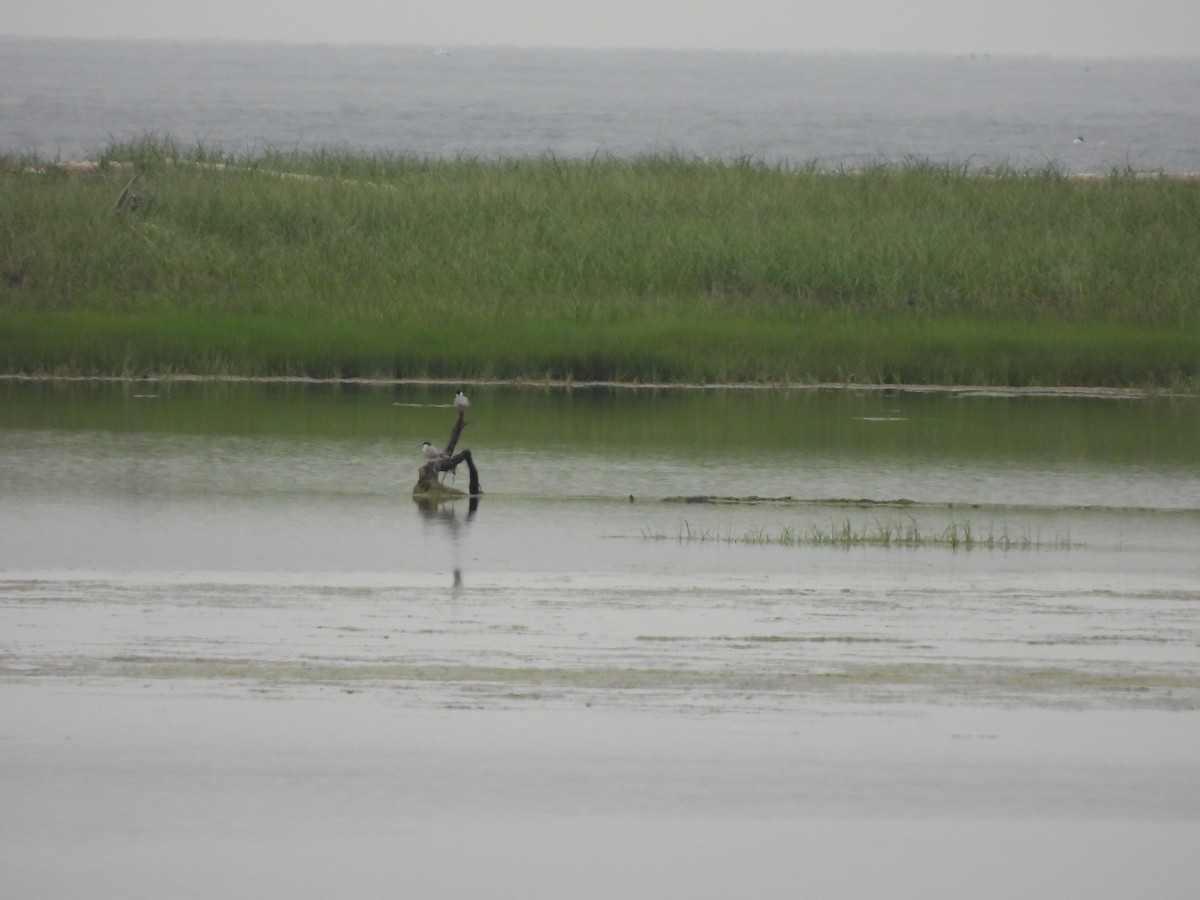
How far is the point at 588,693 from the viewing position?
8.97 metres

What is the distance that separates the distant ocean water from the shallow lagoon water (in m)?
31.7

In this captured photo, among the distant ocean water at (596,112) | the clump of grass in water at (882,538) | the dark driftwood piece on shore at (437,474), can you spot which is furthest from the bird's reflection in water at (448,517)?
the distant ocean water at (596,112)

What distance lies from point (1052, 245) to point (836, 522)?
16076mm

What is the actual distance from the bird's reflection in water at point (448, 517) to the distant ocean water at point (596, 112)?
1198 inches

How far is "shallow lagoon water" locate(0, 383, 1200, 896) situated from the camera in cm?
724

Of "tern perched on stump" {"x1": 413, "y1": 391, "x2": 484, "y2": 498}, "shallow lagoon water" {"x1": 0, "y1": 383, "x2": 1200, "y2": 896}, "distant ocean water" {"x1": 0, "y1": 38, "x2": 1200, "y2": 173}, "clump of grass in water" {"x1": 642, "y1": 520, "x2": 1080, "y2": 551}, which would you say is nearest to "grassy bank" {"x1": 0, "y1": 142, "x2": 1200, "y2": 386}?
"shallow lagoon water" {"x1": 0, "y1": 383, "x2": 1200, "y2": 896}

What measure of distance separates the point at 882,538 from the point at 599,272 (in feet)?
50.1

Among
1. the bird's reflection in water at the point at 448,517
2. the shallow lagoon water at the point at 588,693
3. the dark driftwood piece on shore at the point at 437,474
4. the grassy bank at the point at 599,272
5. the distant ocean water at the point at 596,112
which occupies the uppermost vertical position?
the distant ocean water at the point at 596,112

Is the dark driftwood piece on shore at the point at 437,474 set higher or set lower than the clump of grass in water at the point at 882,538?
higher

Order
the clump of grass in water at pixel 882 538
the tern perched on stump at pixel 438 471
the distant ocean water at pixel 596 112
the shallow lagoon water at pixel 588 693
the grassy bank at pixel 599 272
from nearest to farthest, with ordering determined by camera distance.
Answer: the shallow lagoon water at pixel 588 693 → the clump of grass in water at pixel 882 538 → the tern perched on stump at pixel 438 471 → the grassy bank at pixel 599 272 → the distant ocean water at pixel 596 112

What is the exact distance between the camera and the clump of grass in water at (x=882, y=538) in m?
13.7

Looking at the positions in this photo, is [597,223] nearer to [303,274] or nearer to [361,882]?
[303,274]

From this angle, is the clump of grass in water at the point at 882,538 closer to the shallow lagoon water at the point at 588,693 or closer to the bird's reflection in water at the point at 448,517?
the shallow lagoon water at the point at 588,693

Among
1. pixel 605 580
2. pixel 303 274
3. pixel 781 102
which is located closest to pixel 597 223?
pixel 303 274
